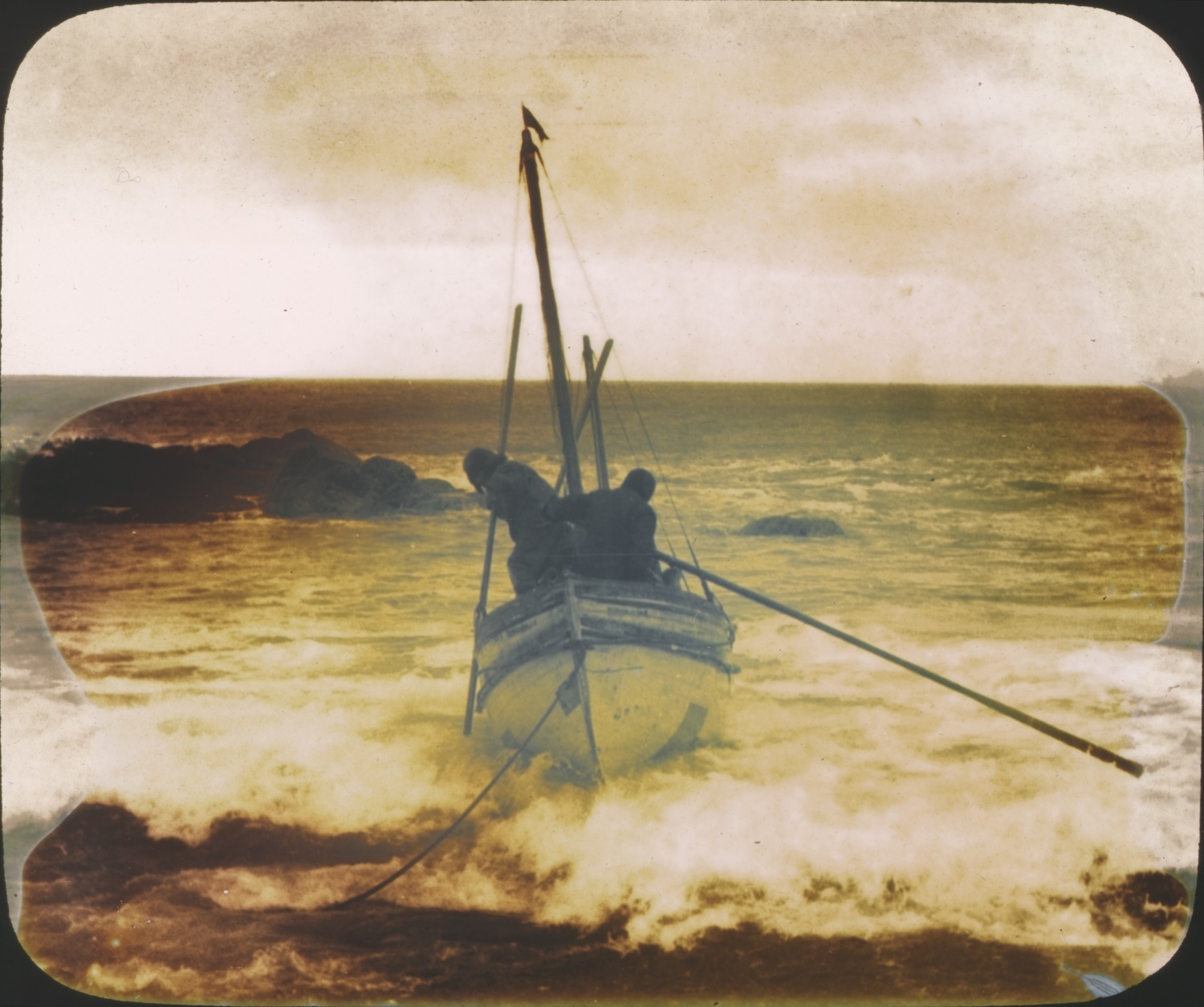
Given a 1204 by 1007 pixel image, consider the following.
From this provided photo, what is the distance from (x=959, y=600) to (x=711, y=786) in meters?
1.42

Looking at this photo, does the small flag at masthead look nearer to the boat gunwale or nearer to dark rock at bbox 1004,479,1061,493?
the boat gunwale

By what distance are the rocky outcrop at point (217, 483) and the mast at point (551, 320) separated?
70 centimetres

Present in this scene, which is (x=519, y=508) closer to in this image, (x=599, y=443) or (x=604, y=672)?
(x=599, y=443)

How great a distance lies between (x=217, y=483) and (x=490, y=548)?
1.30m

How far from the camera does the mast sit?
13.5 feet

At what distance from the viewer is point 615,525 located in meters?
4.09

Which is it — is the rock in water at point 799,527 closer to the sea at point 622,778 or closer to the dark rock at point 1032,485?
the sea at point 622,778

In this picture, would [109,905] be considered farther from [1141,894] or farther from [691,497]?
[1141,894]

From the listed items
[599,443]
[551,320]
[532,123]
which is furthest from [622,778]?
[532,123]

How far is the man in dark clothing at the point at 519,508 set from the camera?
4.24m

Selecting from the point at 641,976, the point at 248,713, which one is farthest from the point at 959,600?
the point at 248,713

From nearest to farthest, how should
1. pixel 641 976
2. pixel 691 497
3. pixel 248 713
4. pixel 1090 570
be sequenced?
pixel 641 976 → pixel 248 713 → pixel 1090 570 → pixel 691 497

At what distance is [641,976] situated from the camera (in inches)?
149

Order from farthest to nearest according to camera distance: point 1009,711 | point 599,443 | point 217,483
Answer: point 599,443, point 217,483, point 1009,711
